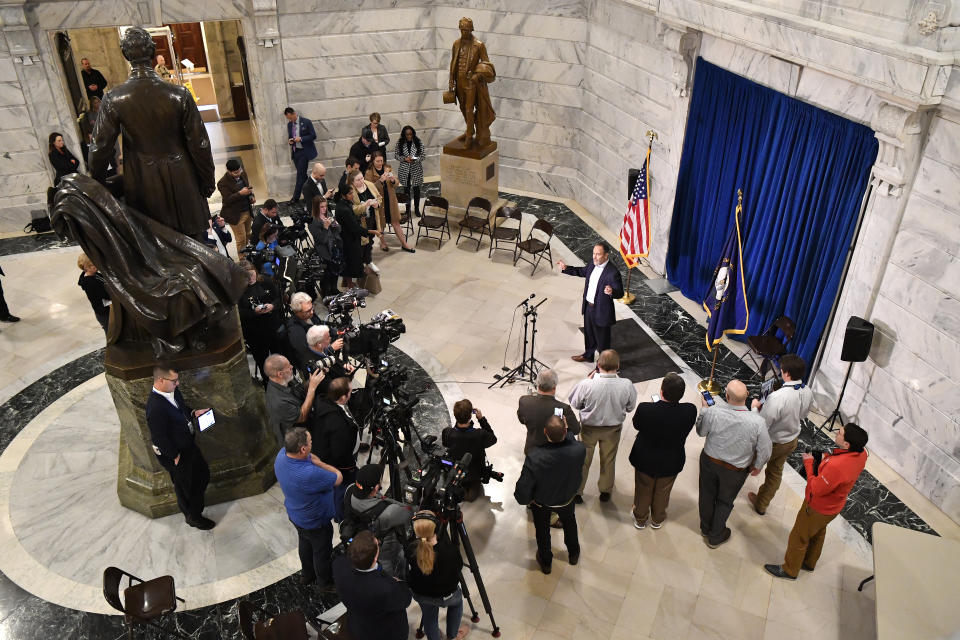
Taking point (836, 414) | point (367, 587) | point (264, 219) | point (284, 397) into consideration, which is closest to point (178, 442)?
point (284, 397)

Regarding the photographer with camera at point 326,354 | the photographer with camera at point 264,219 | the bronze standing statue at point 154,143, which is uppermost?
the bronze standing statue at point 154,143

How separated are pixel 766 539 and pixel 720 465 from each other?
3.08ft

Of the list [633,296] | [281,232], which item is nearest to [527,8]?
[633,296]

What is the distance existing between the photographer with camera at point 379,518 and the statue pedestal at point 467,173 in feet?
22.6

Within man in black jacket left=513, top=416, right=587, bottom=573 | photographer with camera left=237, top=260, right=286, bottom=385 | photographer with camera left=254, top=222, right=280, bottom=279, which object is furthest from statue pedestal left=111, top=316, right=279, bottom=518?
man in black jacket left=513, top=416, right=587, bottom=573

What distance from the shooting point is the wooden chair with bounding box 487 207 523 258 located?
10.6m

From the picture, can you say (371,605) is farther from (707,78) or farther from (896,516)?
(707,78)

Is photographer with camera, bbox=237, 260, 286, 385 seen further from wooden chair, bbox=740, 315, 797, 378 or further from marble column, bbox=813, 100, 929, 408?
marble column, bbox=813, 100, 929, 408

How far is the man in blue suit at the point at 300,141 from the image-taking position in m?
11.6

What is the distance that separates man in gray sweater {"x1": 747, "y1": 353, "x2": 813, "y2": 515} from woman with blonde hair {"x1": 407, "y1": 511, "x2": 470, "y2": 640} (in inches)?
107

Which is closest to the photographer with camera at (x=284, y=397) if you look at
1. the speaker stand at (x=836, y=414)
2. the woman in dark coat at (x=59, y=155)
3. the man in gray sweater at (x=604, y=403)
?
the man in gray sweater at (x=604, y=403)

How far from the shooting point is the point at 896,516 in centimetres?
653

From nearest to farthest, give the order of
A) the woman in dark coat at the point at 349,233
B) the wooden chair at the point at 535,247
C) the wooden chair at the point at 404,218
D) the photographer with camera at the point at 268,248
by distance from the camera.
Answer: the photographer with camera at the point at 268,248, the woman in dark coat at the point at 349,233, the wooden chair at the point at 535,247, the wooden chair at the point at 404,218

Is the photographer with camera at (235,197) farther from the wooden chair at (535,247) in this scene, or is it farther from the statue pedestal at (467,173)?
the wooden chair at (535,247)
